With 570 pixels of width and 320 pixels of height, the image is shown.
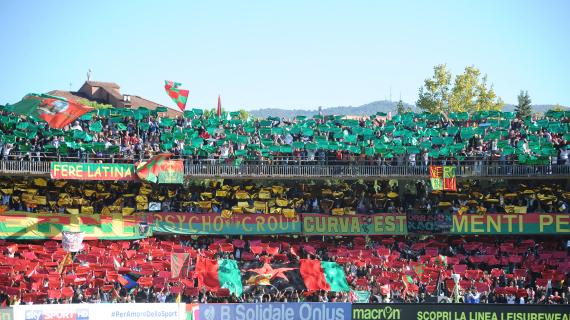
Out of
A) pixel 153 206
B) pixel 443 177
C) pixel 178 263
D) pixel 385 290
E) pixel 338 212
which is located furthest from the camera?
pixel 153 206

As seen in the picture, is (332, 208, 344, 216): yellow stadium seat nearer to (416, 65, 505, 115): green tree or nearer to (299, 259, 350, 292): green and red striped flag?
(299, 259, 350, 292): green and red striped flag

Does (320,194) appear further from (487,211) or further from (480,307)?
(480,307)

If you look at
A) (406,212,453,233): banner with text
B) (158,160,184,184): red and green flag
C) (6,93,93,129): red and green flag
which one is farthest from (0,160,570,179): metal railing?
(6,93,93,129): red and green flag

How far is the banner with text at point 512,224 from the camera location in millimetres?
44812

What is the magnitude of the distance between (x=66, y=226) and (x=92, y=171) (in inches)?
127

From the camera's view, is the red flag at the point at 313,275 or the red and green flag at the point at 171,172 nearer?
the red flag at the point at 313,275

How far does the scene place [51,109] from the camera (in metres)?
46.6

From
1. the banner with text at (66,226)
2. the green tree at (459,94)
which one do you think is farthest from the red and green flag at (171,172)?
the green tree at (459,94)

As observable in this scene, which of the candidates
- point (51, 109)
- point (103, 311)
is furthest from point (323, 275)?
point (51, 109)

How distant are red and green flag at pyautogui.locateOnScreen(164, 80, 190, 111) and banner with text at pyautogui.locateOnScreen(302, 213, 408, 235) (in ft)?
41.6

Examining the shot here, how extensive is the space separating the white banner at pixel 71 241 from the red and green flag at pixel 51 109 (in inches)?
313

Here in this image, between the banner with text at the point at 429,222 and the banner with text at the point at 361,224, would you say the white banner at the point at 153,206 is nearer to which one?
the banner with text at the point at 361,224

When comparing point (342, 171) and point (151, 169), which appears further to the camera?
point (342, 171)

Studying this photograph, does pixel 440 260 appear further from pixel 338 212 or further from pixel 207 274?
pixel 207 274
